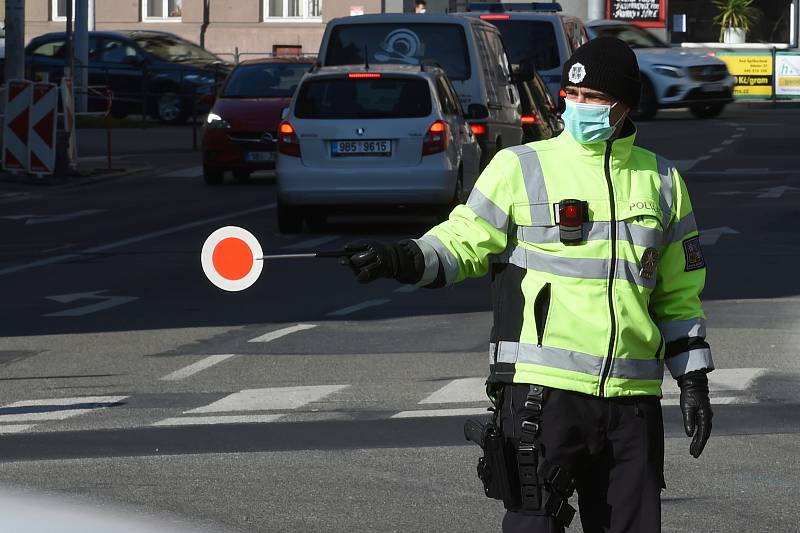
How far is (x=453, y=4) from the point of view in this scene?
47406mm

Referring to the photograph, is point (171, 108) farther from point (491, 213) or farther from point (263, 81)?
point (491, 213)

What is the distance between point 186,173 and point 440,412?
698 inches

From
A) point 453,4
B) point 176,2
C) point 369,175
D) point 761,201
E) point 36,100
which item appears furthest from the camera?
point 176,2

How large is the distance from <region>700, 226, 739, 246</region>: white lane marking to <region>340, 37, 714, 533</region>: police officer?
40.3 ft

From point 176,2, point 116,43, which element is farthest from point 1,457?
point 176,2

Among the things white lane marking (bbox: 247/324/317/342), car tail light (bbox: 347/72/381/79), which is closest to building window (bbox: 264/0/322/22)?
car tail light (bbox: 347/72/381/79)

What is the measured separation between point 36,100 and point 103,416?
51.8ft

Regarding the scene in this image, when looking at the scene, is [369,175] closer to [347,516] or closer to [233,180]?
[233,180]

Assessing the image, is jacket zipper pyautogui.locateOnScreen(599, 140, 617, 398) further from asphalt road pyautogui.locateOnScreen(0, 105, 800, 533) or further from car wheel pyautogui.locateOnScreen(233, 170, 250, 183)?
car wheel pyautogui.locateOnScreen(233, 170, 250, 183)

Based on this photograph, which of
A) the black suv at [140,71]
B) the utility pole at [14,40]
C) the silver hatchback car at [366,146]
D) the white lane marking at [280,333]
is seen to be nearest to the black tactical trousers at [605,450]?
the white lane marking at [280,333]

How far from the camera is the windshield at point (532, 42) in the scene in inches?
1056

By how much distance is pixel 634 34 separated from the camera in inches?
1602

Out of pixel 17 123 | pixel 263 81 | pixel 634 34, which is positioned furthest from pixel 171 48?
pixel 17 123

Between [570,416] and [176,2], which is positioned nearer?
[570,416]
